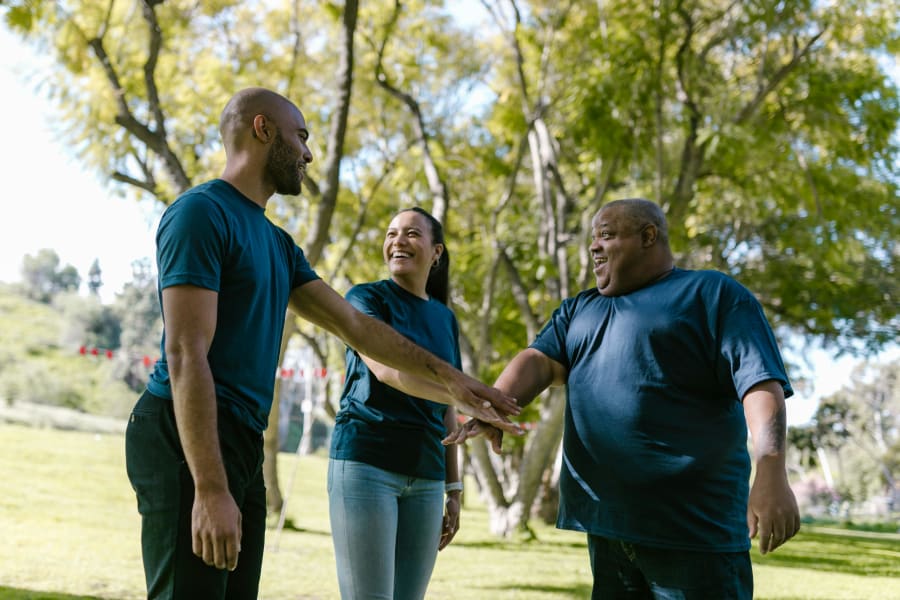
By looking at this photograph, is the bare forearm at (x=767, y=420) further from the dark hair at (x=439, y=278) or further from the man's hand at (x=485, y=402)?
the dark hair at (x=439, y=278)

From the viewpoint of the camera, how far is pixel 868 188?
14.6 metres

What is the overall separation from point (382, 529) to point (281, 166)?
4.80 ft

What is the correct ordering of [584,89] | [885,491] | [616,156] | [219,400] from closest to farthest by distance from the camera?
1. [219,400]
2. [584,89]
3. [616,156]
4. [885,491]

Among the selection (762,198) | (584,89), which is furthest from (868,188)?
(584,89)

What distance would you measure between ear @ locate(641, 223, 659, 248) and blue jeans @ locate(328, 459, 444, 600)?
130 cm

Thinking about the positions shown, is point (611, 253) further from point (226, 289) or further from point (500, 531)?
point (500, 531)

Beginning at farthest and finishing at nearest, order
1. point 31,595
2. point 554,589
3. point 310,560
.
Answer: point 310,560
point 554,589
point 31,595

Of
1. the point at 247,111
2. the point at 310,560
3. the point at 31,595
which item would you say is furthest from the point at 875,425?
the point at 247,111

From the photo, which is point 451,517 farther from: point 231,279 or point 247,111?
point 247,111

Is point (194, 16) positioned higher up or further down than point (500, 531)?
higher up

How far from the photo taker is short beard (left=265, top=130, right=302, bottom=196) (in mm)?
2775

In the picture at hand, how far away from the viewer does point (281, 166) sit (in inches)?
110

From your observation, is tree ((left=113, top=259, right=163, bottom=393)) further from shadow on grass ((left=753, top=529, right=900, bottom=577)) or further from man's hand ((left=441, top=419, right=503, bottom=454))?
man's hand ((left=441, top=419, right=503, bottom=454))

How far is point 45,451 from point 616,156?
63.4ft
